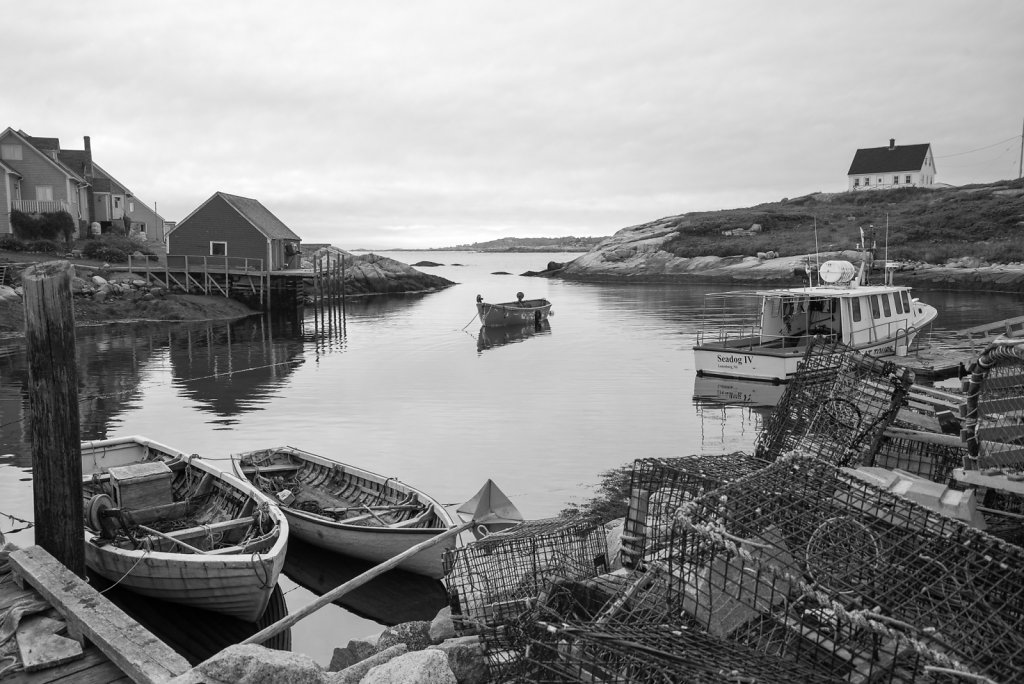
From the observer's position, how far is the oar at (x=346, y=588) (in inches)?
304

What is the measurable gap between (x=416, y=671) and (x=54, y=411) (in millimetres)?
5040

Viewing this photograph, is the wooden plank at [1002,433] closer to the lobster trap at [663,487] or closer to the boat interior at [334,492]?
the lobster trap at [663,487]

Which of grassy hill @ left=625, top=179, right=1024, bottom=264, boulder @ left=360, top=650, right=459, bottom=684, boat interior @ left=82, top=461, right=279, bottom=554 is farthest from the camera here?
grassy hill @ left=625, top=179, right=1024, bottom=264

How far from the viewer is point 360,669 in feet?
20.5

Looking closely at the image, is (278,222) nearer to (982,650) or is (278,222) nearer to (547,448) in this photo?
(547,448)

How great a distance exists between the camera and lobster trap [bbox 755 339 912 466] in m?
8.22

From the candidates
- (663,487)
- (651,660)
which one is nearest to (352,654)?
(663,487)

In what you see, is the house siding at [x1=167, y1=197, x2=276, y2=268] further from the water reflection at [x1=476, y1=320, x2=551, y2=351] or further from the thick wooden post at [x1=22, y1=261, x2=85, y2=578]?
the thick wooden post at [x1=22, y1=261, x2=85, y2=578]

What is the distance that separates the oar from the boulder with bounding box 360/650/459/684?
95.3 inches

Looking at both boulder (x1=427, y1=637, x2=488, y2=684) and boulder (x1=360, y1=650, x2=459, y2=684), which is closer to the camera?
boulder (x1=360, y1=650, x2=459, y2=684)

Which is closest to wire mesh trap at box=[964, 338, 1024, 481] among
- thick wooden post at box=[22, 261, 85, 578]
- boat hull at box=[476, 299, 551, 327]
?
thick wooden post at box=[22, 261, 85, 578]

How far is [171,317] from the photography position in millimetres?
41094

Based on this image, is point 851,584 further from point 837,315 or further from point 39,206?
point 39,206

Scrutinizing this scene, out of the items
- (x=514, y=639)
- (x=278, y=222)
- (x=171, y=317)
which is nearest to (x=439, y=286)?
(x=278, y=222)
